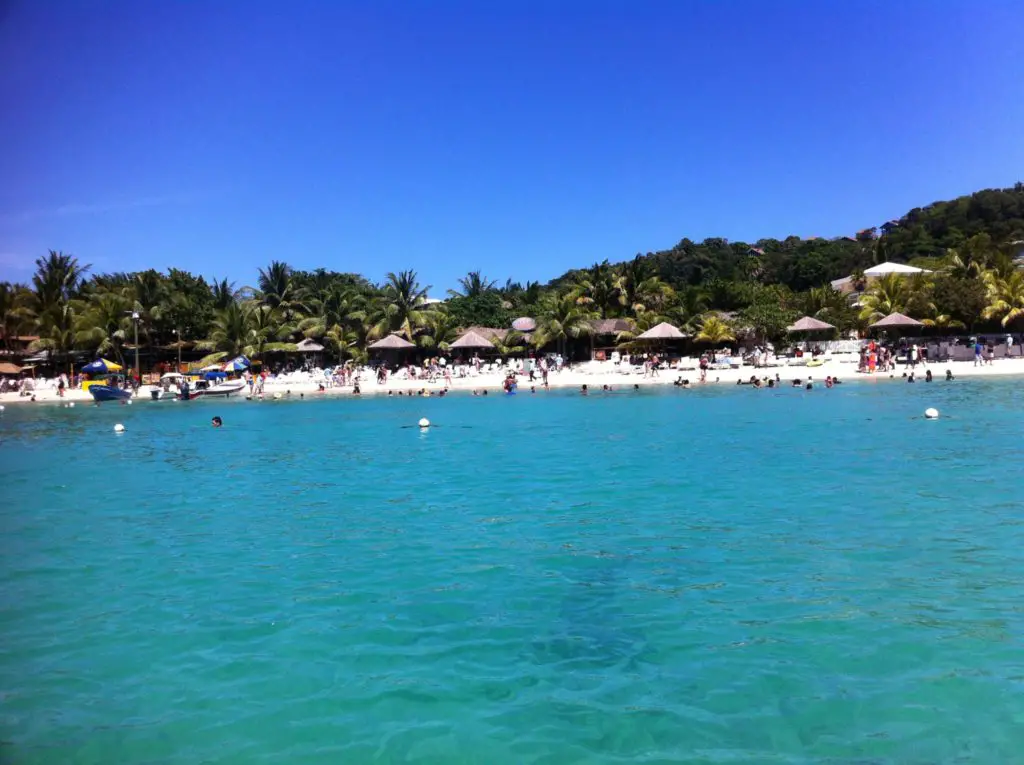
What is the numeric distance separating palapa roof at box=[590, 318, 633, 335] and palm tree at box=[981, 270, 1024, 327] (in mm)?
18681

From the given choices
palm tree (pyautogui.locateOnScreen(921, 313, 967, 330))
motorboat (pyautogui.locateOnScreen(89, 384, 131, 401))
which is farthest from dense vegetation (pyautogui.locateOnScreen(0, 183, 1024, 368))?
motorboat (pyautogui.locateOnScreen(89, 384, 131, 401))

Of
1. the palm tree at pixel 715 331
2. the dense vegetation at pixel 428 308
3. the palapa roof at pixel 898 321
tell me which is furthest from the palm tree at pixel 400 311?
the palapa roof at pixel 898 321

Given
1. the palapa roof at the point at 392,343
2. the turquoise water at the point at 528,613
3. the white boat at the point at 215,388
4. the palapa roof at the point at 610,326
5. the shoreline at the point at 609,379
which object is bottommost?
the turquoise water at the point at 528,613

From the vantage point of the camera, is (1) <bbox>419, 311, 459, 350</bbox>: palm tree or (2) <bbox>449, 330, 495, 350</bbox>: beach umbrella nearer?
(2) <bbox>449, 330, 495, 350</bbox>: beach umbrella

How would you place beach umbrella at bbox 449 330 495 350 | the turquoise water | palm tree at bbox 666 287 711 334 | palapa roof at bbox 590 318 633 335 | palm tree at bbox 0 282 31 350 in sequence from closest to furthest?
the turquoise water, palm tree at bbox 666 287 711 334, palapa roof at bbox 590 318 633 335, beach umbrella at bbox 449 330 495 350, palm tree at bbox 0 282 31 350

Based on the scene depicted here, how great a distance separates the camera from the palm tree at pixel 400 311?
48.5 m

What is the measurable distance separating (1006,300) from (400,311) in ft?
112

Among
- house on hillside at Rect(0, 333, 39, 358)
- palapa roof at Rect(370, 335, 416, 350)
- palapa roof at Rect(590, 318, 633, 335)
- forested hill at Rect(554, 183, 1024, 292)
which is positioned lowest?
palapa roof at Rect(370, 335, 416, 350)

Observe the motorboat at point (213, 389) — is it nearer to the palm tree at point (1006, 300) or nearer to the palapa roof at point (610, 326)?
the palapa roof at point (610, 326)

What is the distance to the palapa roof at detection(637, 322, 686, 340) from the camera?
41.3 metres

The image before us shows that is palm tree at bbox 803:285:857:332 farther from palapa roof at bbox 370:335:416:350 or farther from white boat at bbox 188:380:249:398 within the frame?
white boat at bbox 188:380:249:398

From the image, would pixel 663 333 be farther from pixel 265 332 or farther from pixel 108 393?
pixel 108 393

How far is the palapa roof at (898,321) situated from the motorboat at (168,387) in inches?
1459

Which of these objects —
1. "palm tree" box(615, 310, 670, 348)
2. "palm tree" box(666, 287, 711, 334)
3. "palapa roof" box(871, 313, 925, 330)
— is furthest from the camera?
"palm tree" box(615, 310, 670, 348)
